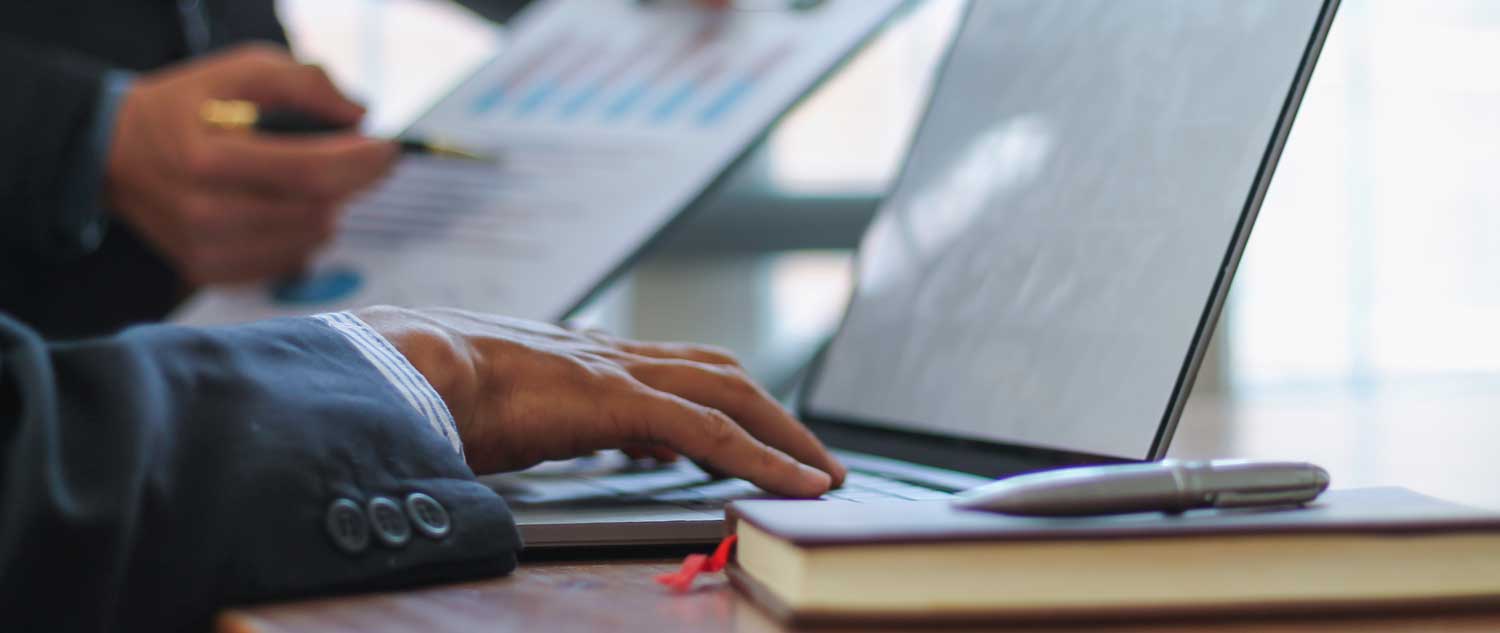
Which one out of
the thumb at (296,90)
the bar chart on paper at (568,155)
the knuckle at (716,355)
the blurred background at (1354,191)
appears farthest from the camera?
the blurred background at (1354,191)

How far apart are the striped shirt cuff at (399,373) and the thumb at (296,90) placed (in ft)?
1.79

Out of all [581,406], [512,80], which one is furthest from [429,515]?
[512,80]

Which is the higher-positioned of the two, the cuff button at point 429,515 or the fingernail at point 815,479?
the fingernail at point 815,479

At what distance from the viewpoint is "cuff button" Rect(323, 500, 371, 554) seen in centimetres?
30

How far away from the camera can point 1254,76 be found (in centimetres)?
45

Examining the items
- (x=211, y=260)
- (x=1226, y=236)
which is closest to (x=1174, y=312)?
(x=1226, y=236)

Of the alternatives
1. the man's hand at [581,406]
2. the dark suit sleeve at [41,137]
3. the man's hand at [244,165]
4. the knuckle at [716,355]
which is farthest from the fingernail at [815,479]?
the dark suit sleeve at [41,137]

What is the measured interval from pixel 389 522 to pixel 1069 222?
0.31 m

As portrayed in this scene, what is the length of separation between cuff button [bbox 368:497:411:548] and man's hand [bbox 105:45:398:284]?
0.56 m

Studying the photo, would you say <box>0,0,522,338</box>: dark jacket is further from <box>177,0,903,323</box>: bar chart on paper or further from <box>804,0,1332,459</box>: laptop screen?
<box>804,0,1332,459</box>: laptop screen

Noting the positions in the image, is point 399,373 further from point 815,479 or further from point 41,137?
point 41,137

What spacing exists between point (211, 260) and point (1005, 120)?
0.59 metres

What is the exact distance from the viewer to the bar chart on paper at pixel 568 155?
76cm

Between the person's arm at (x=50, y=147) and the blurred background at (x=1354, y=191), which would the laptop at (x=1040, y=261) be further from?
the blurred background at (x=1354, y=191)
